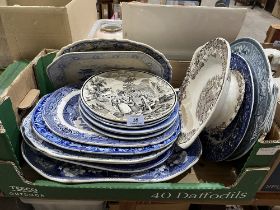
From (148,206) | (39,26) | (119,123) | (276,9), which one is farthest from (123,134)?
(276,9)

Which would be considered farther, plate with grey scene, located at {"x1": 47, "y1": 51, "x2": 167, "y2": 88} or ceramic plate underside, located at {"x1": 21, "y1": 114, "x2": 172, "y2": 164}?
plate with grey scene, located at {"x1": 47, "y1": 51, "x2": 167, "y2": 88}

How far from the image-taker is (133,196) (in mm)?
644

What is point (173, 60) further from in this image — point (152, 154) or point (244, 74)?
point (152, 154)

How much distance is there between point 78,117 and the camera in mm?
729

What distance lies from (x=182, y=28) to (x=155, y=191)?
0.54 m

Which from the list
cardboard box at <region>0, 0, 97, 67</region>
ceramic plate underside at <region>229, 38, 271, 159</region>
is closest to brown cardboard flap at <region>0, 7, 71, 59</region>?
cardboard box at <region>0, 0, 97, 67</region>

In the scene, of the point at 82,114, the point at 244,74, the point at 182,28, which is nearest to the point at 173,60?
the point at 182,28

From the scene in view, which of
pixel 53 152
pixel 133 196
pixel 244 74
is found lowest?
pixel 133 196

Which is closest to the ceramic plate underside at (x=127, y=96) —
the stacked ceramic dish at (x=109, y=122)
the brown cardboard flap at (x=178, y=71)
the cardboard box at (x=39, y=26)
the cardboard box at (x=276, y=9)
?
the stacked ceramic dish at (x=109, y=122)

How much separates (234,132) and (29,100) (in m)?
0.60

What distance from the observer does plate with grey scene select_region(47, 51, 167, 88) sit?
2.55 feet

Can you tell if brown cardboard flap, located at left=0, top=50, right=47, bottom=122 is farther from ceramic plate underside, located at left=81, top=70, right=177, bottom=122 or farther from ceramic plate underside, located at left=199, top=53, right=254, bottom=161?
ceramic plate underside, located at left=199, top=53, right=254, bottom=161

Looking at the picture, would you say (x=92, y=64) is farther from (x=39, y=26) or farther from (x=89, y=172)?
(x=89, y=172)

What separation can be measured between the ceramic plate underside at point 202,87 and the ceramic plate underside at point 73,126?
0.19ft
